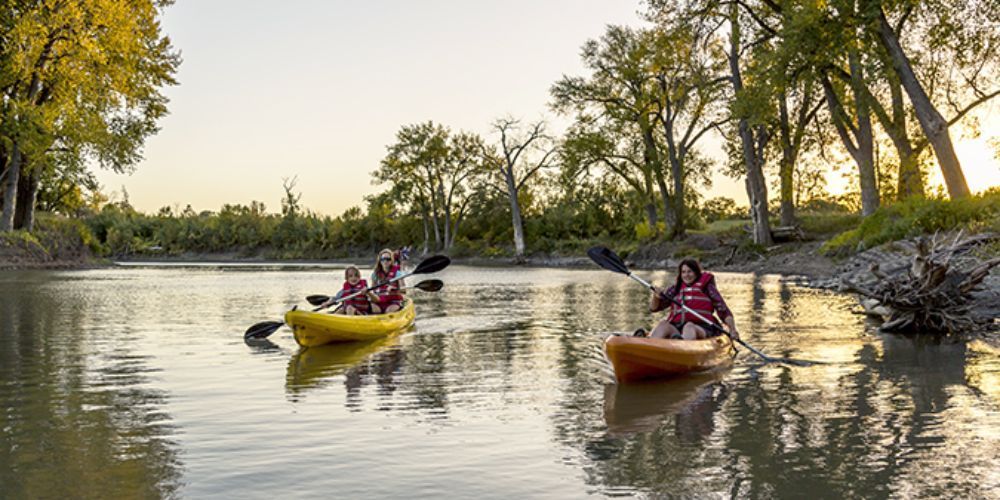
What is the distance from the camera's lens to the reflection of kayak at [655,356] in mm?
8078

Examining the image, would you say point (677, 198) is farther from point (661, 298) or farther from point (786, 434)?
point (786, 434)

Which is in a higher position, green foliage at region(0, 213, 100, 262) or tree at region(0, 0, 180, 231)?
tree at region(0, 0, 180, 231)

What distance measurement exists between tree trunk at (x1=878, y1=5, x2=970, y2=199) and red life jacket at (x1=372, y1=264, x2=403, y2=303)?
13.2 metres

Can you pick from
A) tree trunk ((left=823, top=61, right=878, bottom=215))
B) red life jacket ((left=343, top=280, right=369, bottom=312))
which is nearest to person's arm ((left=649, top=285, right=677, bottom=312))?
red life jacket ((left=343, top=280, right=369, bottom=312))

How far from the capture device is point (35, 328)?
13.4 metres

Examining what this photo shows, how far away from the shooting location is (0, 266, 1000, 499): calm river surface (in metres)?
4.94

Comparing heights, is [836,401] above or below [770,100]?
below

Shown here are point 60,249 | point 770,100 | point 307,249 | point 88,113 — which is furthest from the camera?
point 307,249

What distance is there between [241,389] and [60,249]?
32.4 metres

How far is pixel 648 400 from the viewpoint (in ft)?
24.8

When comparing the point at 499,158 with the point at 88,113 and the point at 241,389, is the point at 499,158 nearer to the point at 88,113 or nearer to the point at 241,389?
the point at 88,113

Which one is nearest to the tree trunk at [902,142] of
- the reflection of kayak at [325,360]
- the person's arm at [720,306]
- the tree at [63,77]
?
the person's arm at [720,306]

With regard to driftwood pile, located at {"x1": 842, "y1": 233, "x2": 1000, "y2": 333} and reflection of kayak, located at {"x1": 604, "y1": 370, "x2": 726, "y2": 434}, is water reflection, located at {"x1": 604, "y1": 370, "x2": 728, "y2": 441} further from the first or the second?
driftwood pile, located at {"x1": 842, "y1": 233, "x2": 1000, "y2": 333}

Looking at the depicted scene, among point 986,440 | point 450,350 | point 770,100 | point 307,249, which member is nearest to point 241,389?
point 450,350
